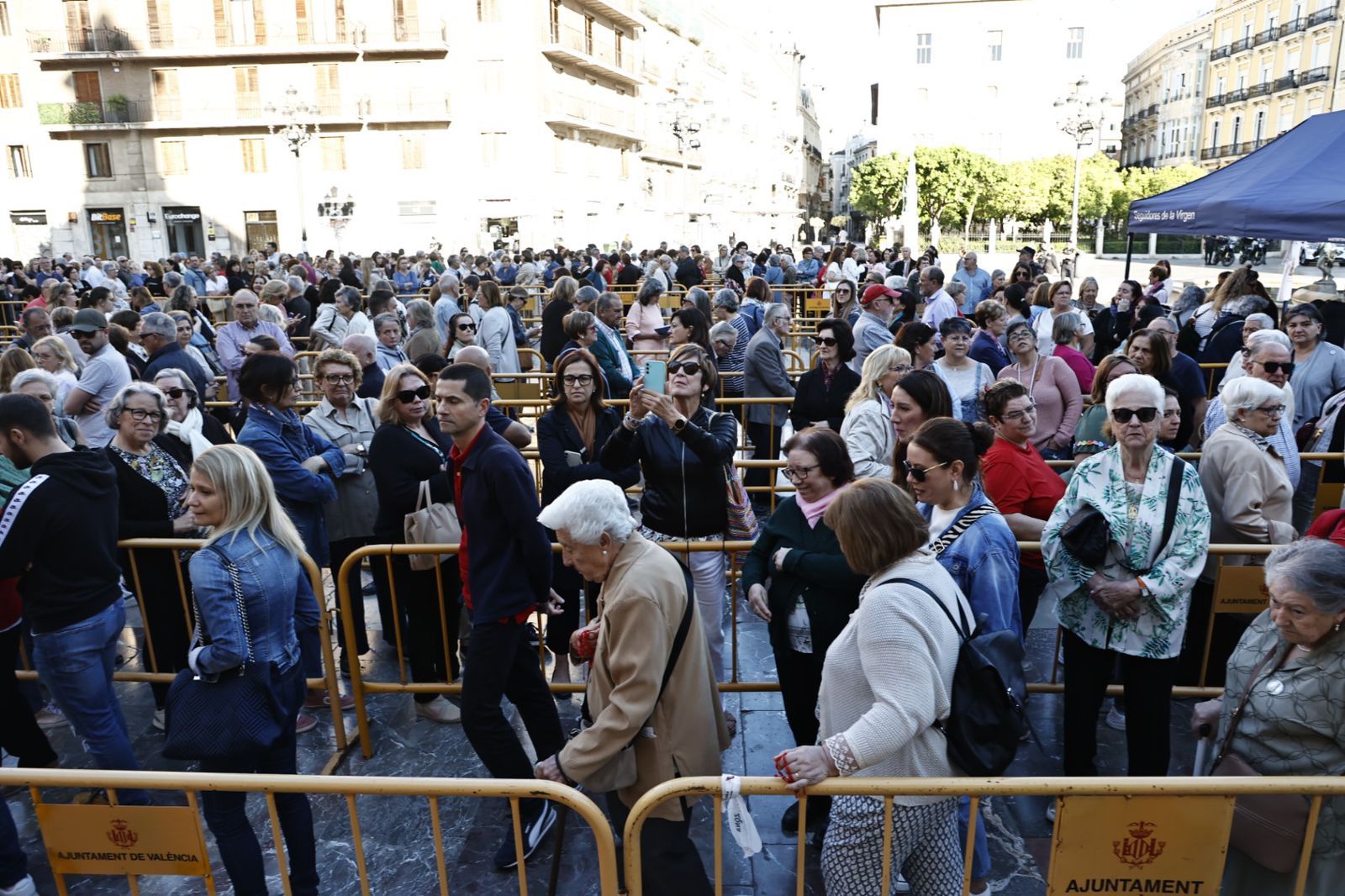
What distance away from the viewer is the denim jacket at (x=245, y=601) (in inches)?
121

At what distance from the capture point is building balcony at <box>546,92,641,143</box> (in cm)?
3781

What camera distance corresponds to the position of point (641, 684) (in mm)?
2773

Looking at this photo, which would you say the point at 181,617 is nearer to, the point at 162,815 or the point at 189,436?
the point at 189,436

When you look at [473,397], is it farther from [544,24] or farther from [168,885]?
[544,24]

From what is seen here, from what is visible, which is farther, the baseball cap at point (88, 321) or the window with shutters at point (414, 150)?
the window with shutters at point (414, 150)

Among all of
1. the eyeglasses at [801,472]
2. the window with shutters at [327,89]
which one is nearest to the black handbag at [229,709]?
the eyeglasses at [801,472]

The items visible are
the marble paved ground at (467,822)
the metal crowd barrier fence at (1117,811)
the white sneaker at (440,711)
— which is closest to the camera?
the metal crowd barrier fence at (1117,811)

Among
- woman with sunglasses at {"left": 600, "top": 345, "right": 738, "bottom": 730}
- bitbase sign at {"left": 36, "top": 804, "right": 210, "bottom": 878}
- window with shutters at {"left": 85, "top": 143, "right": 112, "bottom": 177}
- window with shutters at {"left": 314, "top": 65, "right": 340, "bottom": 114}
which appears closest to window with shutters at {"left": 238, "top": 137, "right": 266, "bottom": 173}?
window with shutters at {"left": 314, "top": 65, "right": 340, "bottom": 114}

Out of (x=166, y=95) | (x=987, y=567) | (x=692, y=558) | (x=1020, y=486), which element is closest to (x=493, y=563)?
(x=692, y=558)

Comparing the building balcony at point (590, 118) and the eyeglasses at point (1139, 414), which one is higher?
the building balcony at point (590, 118)

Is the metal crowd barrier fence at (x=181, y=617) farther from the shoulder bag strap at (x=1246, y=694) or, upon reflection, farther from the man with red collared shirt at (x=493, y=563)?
the shoulder bag strap at (x=1246, y=694)

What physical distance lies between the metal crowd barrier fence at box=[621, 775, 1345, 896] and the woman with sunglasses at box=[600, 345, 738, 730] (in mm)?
1884

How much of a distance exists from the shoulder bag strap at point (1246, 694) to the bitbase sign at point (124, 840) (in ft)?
10.2

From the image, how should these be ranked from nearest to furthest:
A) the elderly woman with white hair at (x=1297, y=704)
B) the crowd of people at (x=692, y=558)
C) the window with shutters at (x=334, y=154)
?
the elderly woman with white hair at (x=1297, y=704) → the crowd of people at (x=692, y=558) → the window with shutters at (x=334, y=154)
